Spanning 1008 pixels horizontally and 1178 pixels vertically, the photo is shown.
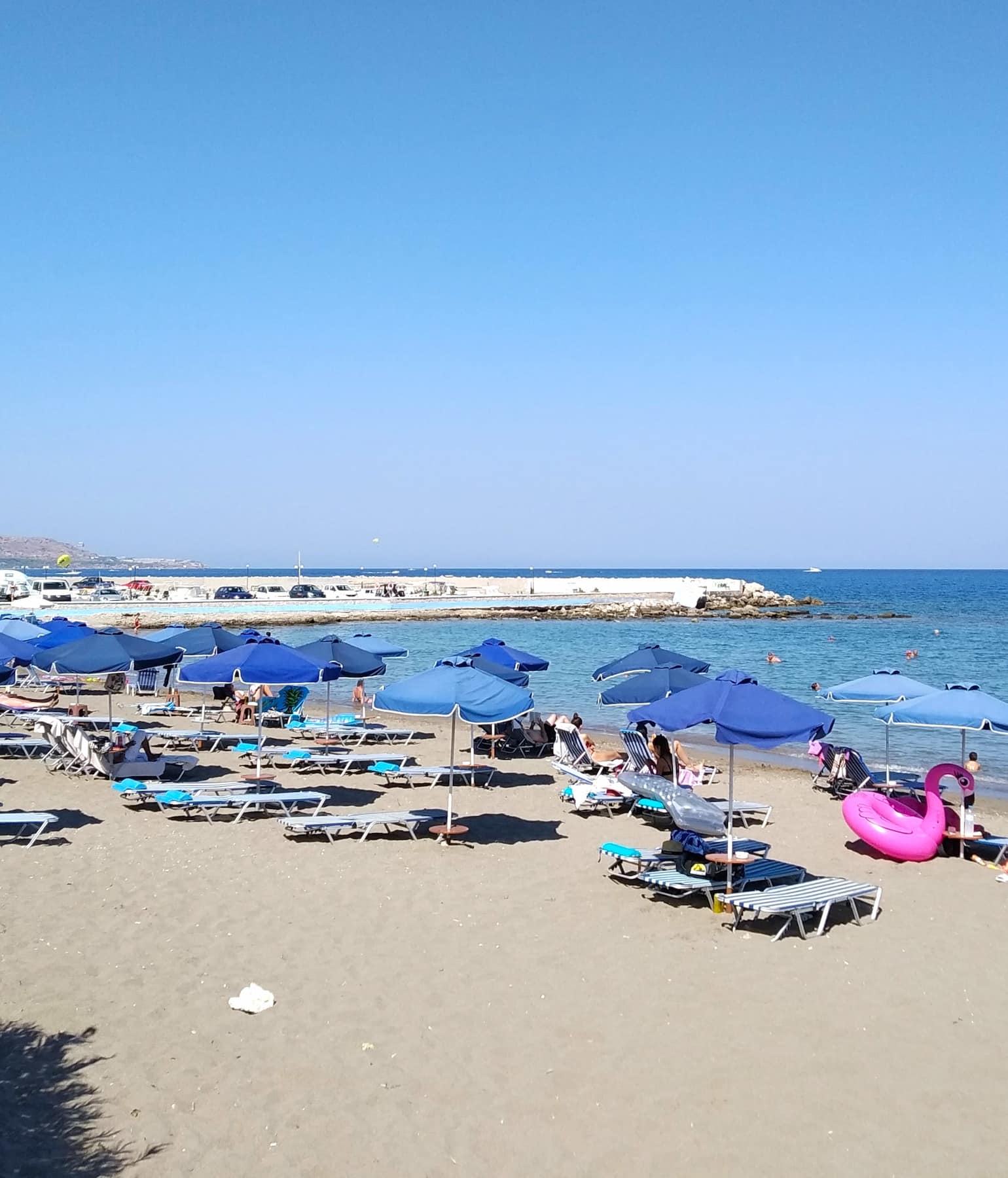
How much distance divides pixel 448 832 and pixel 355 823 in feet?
3.49

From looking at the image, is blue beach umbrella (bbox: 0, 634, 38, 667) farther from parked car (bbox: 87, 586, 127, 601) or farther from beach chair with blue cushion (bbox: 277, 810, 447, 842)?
parked car (bbox: 87, 586, 127, 601)

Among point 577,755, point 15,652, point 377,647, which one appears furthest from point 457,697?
point 377,647

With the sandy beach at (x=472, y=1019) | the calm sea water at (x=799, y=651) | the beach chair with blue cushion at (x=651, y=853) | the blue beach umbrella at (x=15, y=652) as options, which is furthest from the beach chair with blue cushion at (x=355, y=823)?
the calm sea water at (x=799, y=651)

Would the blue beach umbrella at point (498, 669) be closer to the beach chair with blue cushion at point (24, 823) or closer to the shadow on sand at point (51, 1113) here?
the beach chair with blue cushion at point (24, 823)

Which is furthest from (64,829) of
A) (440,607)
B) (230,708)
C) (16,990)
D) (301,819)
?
(440,607)

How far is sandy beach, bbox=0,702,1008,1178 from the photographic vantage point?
4.97 m

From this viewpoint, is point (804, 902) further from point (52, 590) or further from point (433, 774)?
point (52, 590)

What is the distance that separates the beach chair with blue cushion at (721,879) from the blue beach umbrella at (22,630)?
15.4 m

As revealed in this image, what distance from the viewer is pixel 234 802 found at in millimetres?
11688

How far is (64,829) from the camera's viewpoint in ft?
35.5

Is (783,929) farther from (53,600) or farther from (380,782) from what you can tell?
(53,600)

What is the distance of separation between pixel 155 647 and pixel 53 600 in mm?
46381

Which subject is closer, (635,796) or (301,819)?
(301,819)

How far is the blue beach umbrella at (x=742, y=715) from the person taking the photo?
8312 mm
